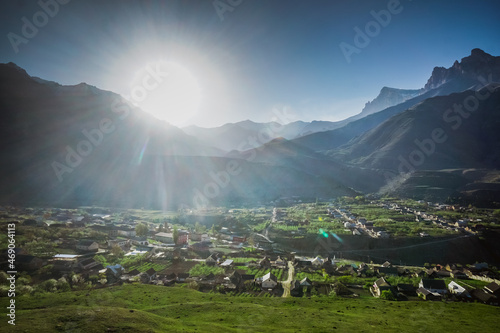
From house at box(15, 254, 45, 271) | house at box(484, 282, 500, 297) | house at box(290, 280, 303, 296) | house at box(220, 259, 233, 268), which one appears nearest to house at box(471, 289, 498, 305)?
house at box(484, 282, 500, 297)

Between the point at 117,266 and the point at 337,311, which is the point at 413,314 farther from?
the point at 117,266

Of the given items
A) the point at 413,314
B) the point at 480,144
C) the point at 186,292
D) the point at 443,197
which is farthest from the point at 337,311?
the point at 480,144

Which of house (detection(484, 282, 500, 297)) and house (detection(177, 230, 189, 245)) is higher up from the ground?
house (detection(177, 230, 189, 245))

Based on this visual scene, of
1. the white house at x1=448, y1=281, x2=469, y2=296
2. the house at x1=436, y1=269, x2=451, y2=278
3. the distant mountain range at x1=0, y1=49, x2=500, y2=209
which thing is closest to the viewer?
the white house at x1=448, y1=281, x2=469, y2=296

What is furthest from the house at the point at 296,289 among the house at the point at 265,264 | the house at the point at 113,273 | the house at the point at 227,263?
the house at the point at 113,273

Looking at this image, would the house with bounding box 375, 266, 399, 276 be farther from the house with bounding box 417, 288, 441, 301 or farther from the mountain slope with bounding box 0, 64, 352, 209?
the mountain slope with bounding box 0, 64, 352, 209

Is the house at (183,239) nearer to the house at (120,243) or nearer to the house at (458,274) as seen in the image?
the house at (120,243)
